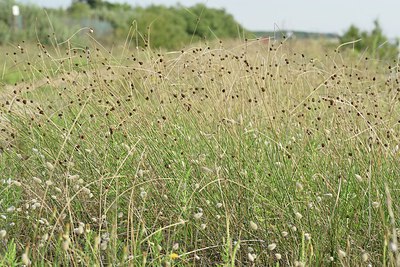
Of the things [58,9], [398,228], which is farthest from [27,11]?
[398,228]

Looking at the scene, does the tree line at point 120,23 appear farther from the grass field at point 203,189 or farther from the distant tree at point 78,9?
the grass field at point 203,189

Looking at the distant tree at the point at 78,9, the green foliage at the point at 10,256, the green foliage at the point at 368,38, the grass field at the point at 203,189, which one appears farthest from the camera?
the distant tree at the point at 78,9

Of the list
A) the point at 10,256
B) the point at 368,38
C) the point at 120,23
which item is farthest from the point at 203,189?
the point at 120,23

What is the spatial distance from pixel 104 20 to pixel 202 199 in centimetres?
2610

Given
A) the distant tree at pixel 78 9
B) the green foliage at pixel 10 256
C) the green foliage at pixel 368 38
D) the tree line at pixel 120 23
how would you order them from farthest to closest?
1. the distant tree at pixel 78 9
2. the tree line at pixel 120 23
3. the green foliage at pixel 368 38
4. the green foliage at pixel 10 256

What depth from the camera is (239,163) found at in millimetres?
3402

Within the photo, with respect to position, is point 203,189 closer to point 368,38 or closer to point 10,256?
point 10,256

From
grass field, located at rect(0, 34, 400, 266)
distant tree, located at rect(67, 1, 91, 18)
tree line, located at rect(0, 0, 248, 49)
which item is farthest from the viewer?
distant tree, located at rect(67, 1, 91, 18)

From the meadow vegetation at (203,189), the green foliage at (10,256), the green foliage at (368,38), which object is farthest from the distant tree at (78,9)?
the green foliage at (10,256)

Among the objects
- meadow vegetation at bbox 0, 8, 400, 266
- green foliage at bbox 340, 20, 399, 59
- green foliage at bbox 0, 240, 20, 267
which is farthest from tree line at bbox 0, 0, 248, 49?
green foliage at bbox 0, 240, 20, 267

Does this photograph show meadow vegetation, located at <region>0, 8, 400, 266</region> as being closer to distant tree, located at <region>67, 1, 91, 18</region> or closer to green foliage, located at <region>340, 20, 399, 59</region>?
green foliage, located at <region>340, 20, 399, 59</region>

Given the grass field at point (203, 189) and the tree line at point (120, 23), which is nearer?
the grass field at point (203, 189)

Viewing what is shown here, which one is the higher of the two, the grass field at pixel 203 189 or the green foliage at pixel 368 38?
the grass field at pixel 203 189

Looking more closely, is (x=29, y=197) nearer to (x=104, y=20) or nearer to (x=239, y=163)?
(x=239, y=163)
